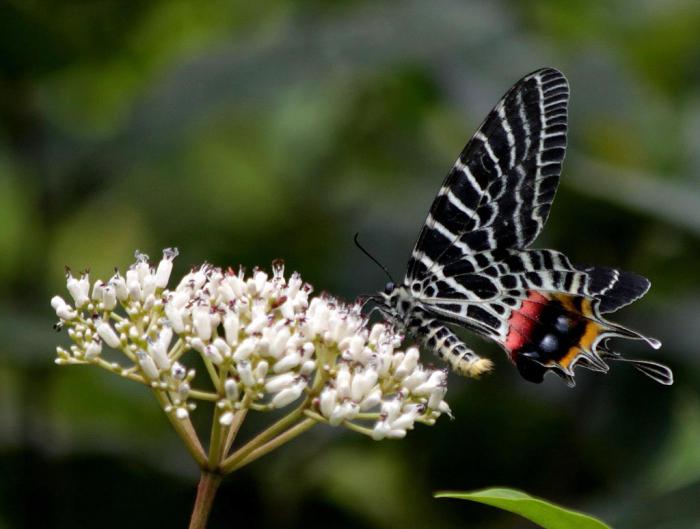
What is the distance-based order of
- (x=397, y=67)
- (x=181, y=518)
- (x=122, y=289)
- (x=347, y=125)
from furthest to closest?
(x=347, y=125) < (x=397, y=67) < (x=181, y=518) < (x=122, y=289)

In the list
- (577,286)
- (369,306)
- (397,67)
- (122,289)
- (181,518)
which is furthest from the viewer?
(397,67)

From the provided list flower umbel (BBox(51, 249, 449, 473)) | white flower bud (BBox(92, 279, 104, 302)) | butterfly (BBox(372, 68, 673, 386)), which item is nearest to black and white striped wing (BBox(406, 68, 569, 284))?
butterfly (BBox(372, 68, 673, 386))

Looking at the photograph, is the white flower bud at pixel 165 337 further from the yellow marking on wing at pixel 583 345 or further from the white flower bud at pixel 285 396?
the yellow marking on wing at pixel 583 345

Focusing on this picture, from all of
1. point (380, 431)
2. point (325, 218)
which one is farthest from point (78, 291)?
point (325, 218)

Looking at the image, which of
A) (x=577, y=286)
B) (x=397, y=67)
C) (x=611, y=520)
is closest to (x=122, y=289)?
(x=577, y=286)

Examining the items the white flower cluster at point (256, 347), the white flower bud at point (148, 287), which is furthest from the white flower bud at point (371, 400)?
the white flower bud at point (148, 287)

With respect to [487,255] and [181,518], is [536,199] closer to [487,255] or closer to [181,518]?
[487,255]

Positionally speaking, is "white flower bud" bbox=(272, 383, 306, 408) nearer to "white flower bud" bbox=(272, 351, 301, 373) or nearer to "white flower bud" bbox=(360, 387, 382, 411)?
"white flower bud" bbox=(272, 351, 301, 373)
